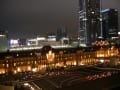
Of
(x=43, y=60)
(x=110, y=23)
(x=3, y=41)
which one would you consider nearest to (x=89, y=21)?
(x=110, y=23)

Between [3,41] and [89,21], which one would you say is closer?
[3,41]

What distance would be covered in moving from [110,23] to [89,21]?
23.9ft

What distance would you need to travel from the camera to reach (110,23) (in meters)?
84.6

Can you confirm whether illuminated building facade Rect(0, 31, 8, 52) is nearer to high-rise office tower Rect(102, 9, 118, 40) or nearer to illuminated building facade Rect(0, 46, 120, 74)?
illuminated building facade Rect(0, 46, 120, 74)

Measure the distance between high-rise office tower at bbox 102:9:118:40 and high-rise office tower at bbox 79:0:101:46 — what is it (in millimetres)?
2406

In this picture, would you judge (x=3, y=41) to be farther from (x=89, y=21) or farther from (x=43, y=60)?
(x=89, y=21)

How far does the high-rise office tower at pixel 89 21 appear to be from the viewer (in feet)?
267

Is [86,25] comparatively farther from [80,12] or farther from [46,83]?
[46,83]

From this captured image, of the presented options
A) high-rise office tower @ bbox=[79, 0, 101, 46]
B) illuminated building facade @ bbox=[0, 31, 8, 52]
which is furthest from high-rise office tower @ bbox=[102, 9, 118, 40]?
illuminated building facade @ bbox=[0, 31, 8, 52]

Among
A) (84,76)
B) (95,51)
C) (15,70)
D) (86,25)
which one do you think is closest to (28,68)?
(15,70)

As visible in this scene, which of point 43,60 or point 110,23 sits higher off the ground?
point 110,23

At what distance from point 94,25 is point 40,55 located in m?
52.1

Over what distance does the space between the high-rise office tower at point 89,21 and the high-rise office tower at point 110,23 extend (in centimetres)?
241

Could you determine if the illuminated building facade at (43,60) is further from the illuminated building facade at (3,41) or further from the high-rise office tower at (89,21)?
the high-rise office tower at (89,21)
